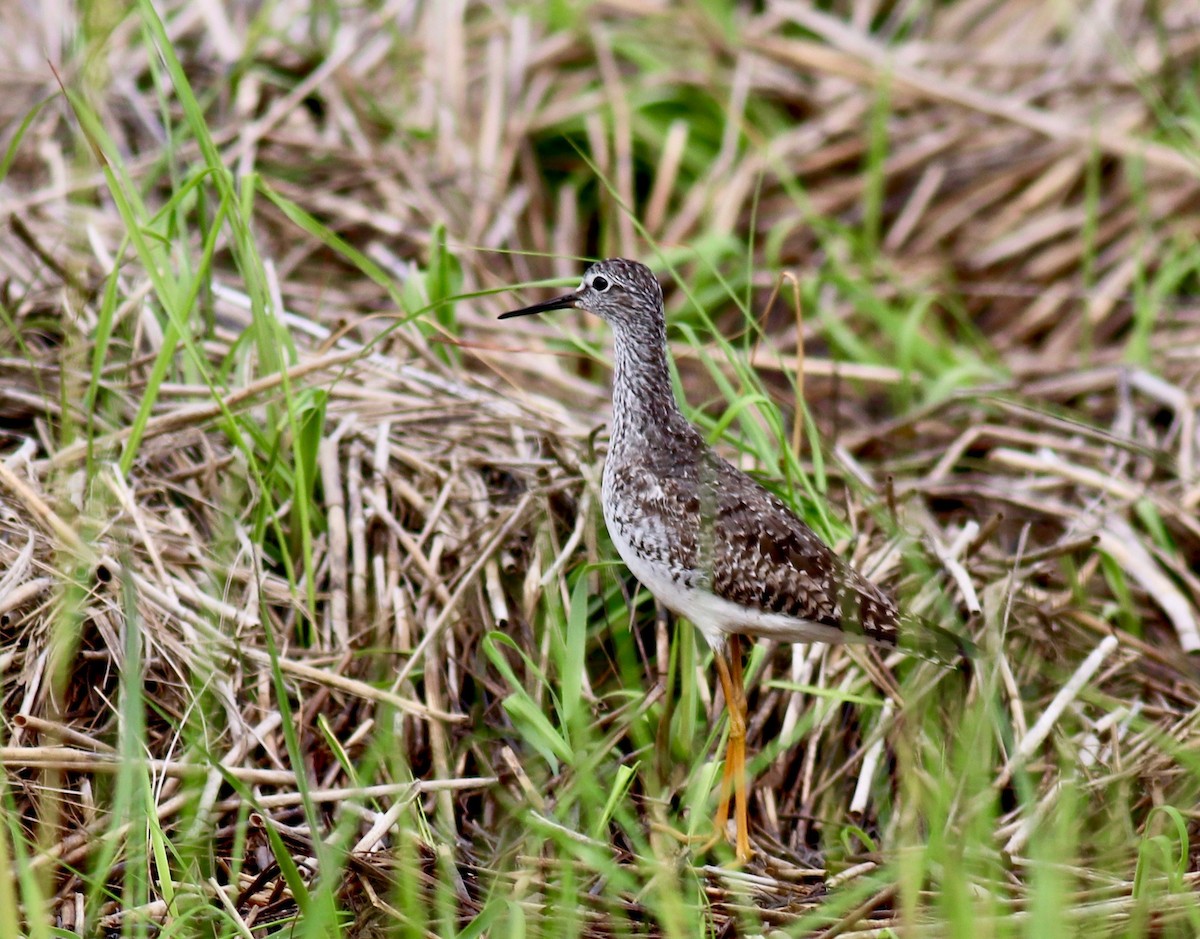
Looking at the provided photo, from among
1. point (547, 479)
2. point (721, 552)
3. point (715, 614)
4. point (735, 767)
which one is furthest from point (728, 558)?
point (547, 479)

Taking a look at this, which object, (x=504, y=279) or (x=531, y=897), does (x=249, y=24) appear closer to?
(x=504, y=279)

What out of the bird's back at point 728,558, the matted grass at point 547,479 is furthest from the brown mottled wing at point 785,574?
the matted grass at point 547,479

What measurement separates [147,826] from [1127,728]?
328cm

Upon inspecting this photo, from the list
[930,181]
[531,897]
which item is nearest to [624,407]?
[531,897]

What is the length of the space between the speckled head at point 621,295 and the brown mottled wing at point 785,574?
2.43ft

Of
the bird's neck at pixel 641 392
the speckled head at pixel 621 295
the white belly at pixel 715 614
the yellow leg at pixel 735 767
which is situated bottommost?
the yellow leg at pixel 735 767

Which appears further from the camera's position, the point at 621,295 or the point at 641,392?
the point at 621,295

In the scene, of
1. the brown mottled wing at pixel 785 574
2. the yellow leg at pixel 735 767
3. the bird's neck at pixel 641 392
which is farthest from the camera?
the bird's neck at pixel 641 392

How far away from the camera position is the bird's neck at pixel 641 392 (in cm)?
503

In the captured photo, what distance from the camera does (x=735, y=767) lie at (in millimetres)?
4703

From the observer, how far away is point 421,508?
18.0 feet

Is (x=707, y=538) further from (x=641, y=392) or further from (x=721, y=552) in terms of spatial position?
(x=641, y=392)

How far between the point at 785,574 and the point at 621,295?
1.29 meters

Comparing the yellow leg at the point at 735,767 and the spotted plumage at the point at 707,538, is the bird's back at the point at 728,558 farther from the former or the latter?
the yellow leg at the point at 735,767
